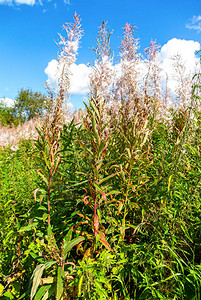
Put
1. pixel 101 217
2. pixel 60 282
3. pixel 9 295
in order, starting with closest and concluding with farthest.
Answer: pixel 60 282 < pixel 9 295 < pixel 101 217

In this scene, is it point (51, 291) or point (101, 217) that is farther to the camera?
point (101, 217)

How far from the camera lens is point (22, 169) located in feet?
13.2

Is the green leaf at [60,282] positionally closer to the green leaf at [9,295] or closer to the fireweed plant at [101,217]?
the fireweed plant at [101,217]

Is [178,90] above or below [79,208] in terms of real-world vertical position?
above

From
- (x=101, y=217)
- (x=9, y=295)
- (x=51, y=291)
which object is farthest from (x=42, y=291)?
(x=101, y=217)

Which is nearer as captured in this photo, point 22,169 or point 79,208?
point 79,208

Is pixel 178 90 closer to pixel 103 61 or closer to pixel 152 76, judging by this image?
pixel 152 76

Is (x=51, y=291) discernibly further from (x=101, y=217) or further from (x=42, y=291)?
(x=101, y=217)

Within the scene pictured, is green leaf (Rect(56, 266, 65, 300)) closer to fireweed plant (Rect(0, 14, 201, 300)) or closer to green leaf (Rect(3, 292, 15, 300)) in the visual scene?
fireweed plant (Rect(0, 14, 201, 300))

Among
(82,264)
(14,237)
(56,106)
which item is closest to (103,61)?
(56,106)

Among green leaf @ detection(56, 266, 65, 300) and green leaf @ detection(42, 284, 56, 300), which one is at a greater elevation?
green leaf @ detection(56, 266, 65, 300)

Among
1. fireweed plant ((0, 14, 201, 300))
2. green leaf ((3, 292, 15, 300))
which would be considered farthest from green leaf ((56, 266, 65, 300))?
green leaf ((3, 292, 15, 300))

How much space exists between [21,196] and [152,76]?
2.67 meters

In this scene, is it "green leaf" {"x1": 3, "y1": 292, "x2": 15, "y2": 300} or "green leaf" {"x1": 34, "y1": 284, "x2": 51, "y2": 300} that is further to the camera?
"green leaf" {"x1": 3, "y1": 292, "x2": 15, "y2": 300}
